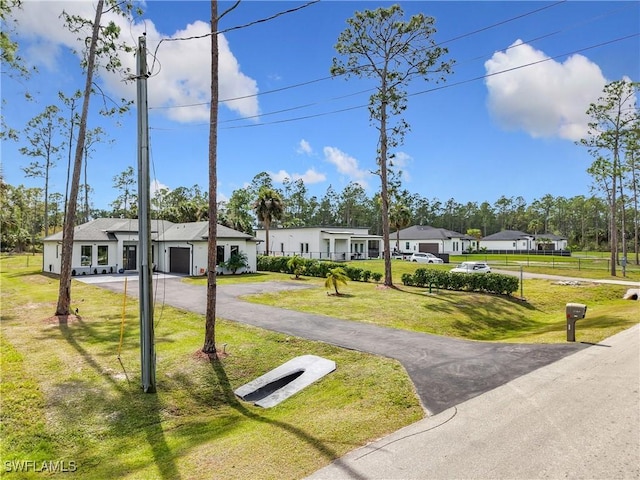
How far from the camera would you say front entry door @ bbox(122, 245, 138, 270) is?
30.8 metres

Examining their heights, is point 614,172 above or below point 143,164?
above

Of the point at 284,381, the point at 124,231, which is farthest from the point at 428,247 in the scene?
the point at 284,381

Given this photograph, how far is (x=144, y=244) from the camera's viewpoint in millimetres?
8039

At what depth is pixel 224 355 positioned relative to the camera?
1009 centimetres

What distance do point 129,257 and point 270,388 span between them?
2640cm

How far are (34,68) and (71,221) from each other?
5630mm

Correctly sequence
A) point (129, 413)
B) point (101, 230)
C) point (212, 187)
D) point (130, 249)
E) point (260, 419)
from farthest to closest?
point (130, 249), point (101, 230), point (212, 187), point (129, 413), point (260, 419)

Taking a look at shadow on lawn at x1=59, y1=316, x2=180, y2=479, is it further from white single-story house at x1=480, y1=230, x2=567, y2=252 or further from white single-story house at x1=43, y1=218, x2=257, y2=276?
white single-story house at x1=480, y1=230, x2=567, y2=252

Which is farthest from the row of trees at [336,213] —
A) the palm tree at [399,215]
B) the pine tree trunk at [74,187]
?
the pine tree trunk at [74,187]

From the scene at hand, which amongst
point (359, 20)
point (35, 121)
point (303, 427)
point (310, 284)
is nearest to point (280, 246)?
point (310, 284)

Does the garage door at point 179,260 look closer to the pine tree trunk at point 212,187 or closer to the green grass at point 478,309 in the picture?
the green grass at point 478,309

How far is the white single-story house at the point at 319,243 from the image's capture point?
43.5 meters

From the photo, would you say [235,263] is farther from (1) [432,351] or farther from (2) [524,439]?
(2) [524,439]

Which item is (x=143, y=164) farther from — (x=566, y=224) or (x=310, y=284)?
(x=566, y=224)
